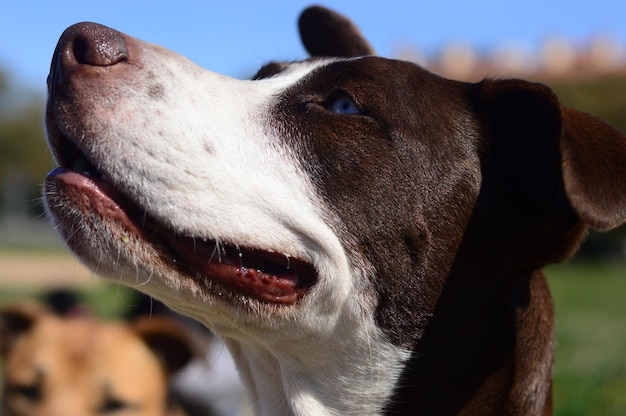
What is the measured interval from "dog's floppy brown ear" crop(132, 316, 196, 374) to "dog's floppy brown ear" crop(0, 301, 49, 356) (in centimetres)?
72

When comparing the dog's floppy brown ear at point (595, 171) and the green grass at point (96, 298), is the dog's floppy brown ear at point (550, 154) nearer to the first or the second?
the dog's floppy brown ear at point (595, 171)

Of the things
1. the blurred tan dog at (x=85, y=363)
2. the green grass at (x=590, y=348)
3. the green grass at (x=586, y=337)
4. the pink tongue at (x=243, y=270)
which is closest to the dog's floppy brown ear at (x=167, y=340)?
the blurred tan dog at (x=85, y=363)

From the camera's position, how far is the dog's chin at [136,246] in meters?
2.52

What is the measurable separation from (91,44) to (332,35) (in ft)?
5.31

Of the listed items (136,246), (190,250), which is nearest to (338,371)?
(190,250)

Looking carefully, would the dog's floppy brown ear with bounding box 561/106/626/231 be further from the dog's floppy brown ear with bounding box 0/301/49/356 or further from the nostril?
the dog's floppy brown ear with bounding box 0/301/49/356

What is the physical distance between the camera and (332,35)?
389 cm

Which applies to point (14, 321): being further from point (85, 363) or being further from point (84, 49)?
point (84, 49)

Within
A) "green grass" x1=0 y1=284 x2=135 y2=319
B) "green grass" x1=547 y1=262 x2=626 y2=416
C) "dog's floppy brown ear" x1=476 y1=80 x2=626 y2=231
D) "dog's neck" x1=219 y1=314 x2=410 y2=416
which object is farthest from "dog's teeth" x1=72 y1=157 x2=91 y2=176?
"green grass" x1=0 y1=284 x2=135 y2=319

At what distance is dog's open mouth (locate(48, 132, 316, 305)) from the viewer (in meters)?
2.54

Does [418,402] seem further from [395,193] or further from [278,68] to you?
[278,68]

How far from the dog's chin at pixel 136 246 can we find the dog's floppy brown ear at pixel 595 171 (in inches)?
36.0

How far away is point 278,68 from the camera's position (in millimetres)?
3266

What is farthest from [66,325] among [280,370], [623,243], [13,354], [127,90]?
[623,243]
